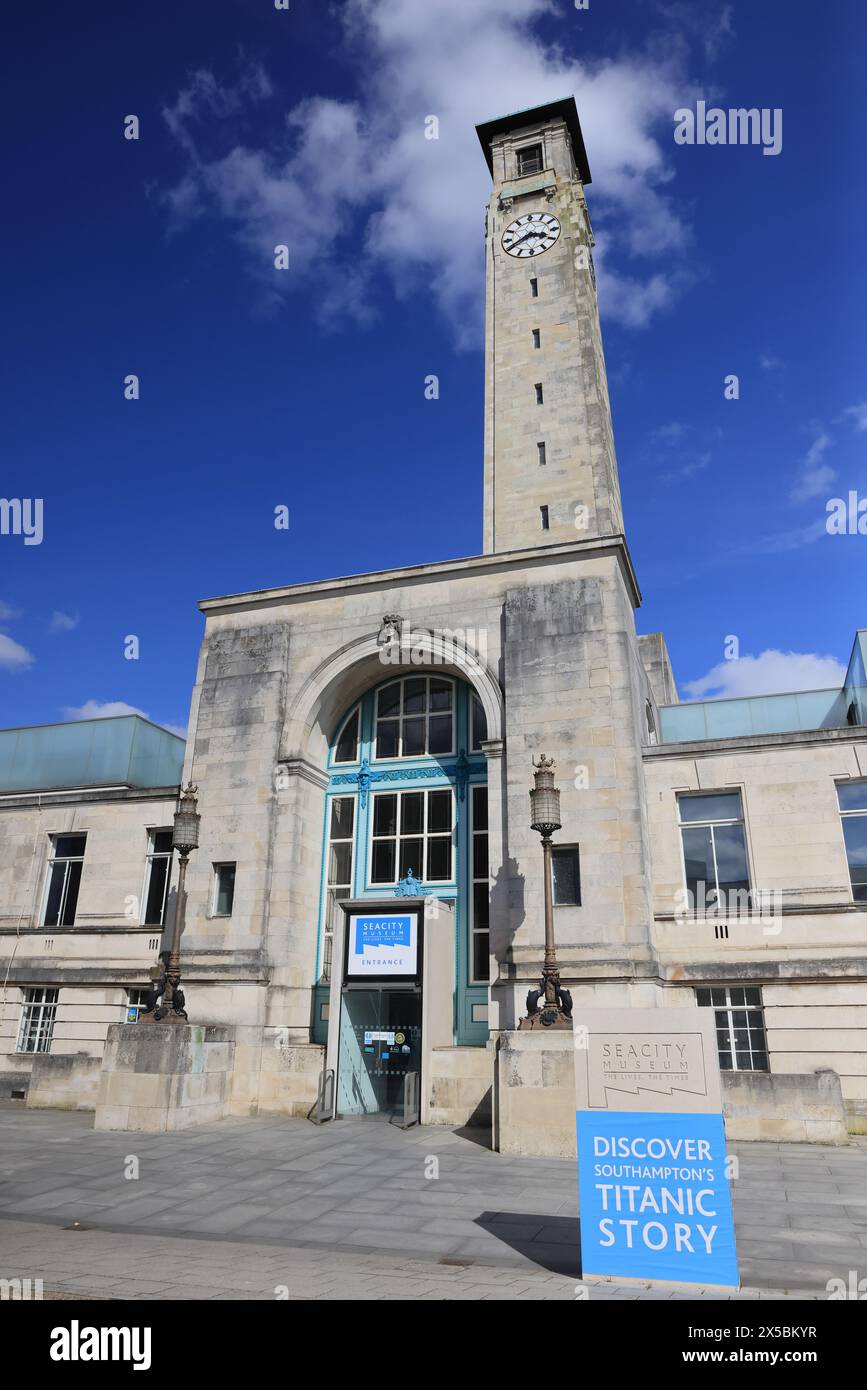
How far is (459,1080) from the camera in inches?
652

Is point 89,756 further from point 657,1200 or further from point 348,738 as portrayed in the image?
Answer: point 657,1200

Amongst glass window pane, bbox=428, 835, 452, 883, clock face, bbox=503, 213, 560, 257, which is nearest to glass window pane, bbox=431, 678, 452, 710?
glass window pane, bbox=428, 835, 452, 883

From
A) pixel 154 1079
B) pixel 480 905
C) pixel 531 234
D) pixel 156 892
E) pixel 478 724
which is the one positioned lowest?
pixel 154 1079

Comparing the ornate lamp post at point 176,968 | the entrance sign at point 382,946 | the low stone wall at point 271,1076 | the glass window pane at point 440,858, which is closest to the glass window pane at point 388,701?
the glass window pane at point 440,858

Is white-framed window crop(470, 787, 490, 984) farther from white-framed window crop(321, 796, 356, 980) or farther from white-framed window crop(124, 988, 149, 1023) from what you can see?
white-framed window crop(124, 988, 149, 1023)

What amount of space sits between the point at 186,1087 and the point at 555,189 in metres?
29.9

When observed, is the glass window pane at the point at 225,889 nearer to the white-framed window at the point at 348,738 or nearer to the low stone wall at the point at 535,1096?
the white-framed window at the point at 348,738

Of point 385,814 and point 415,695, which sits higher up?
point 415,695

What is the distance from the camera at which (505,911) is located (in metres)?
17.6

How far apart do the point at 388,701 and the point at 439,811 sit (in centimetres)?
329

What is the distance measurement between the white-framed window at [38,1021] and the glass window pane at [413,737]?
11019 mm

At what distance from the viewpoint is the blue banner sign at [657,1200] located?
261 inches

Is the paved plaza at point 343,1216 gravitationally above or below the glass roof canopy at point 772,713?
below

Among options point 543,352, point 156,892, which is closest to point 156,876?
point 156,892
